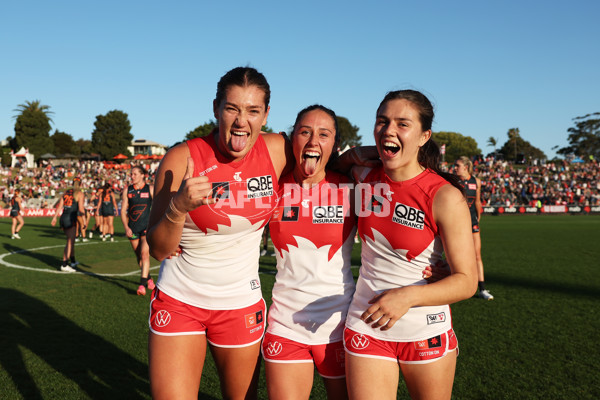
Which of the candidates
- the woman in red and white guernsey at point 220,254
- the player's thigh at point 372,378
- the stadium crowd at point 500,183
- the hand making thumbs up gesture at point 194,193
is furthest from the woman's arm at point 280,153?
the stadium crowd at point 500,183

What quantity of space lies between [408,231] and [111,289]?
853 cm

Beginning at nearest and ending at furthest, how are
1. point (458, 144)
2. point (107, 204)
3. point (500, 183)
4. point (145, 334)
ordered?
point (145, 334)
point (107, 204)
point (500, 183)
point (458, 144)

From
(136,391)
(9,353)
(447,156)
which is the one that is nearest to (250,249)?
(136,391)

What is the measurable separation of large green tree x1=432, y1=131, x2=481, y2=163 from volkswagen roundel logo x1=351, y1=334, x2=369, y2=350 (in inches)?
4393

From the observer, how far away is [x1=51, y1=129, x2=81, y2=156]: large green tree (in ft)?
301

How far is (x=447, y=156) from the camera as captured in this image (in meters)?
106

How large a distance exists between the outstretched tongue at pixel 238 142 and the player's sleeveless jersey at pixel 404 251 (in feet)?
3.22

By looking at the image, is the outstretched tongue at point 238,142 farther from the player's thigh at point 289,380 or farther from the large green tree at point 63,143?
the large green tree at point 63,143

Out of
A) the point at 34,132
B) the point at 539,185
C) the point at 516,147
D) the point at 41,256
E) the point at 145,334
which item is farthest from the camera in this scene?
the point at 516,147

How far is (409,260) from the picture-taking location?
2.78m

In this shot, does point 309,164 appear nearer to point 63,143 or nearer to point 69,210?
point 69,210

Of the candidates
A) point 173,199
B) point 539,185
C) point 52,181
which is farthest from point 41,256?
point 539,185

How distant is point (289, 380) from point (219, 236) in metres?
1.08

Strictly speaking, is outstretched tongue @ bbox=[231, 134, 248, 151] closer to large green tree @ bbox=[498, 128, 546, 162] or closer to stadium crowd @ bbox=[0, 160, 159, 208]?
stadium crowd @ bbox=[0, 160, 159, 208]
